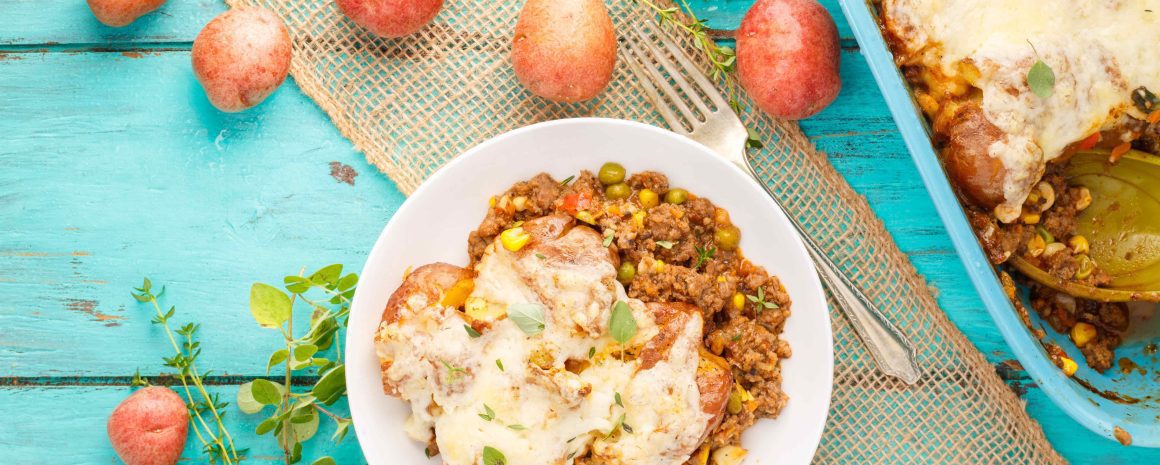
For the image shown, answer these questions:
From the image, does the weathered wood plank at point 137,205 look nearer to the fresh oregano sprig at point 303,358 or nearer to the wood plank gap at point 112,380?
the wood plank gap at point 112,380

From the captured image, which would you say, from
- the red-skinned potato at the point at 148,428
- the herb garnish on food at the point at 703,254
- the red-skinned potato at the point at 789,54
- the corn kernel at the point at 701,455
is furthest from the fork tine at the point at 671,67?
the red-skinned potato at the point at 148,428

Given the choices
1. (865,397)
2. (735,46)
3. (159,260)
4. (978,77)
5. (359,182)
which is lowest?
(865,397)

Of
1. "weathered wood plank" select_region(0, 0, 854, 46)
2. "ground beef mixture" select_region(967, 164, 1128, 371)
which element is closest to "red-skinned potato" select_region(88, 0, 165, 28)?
"weathered wood plank" select_region(0, 0, 854, 46)

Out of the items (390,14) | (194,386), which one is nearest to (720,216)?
(390,14)

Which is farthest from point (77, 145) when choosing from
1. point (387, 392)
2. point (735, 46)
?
point (735, 46)

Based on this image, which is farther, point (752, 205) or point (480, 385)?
point (752, 205)

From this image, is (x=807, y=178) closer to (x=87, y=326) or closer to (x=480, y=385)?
(x=480, y=385)

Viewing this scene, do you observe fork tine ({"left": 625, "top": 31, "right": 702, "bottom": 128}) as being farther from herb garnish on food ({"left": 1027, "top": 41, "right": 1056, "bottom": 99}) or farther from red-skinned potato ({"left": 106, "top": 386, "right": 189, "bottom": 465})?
red-skinned potato ({"left": 106, "top": 386, "right": 189, "bottom": 465})
